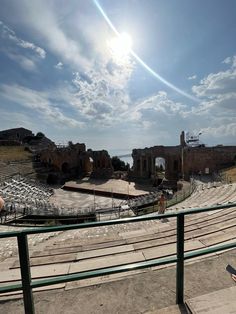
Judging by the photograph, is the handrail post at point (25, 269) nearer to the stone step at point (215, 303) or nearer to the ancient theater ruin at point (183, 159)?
the stone step at point (215, 303)

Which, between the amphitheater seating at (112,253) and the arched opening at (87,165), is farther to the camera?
the arched opening at (87,165)

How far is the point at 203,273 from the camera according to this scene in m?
3.45

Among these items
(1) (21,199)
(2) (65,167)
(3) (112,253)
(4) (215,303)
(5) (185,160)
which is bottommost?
(1) (21,199)

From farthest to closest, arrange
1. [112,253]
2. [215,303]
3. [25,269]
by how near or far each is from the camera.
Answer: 1. [112,253]
2. [215,303]
3. [25,269]

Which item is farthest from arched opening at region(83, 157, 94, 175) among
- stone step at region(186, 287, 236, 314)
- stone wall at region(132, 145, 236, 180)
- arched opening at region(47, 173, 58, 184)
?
stone step at region(186, 287, 236, 314)

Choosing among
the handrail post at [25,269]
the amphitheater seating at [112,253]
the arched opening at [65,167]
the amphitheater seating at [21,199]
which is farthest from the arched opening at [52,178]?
the handrail post at [25,269]

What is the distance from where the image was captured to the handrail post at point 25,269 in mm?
2268

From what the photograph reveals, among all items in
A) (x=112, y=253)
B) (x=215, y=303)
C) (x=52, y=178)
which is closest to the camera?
(x=215, y=303)

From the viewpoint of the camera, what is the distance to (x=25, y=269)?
7.63 feet

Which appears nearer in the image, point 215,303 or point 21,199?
point 215,303

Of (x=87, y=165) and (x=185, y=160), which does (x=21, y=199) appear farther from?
(x=87, y=165)

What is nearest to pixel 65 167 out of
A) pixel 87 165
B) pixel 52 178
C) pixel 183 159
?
pixel 87 165

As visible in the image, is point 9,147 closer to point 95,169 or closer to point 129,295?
point 95,169

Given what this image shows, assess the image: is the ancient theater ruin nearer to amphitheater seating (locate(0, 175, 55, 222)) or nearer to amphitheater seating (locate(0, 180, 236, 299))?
amphitheater seating (locate(0, 175, 55, 222))
